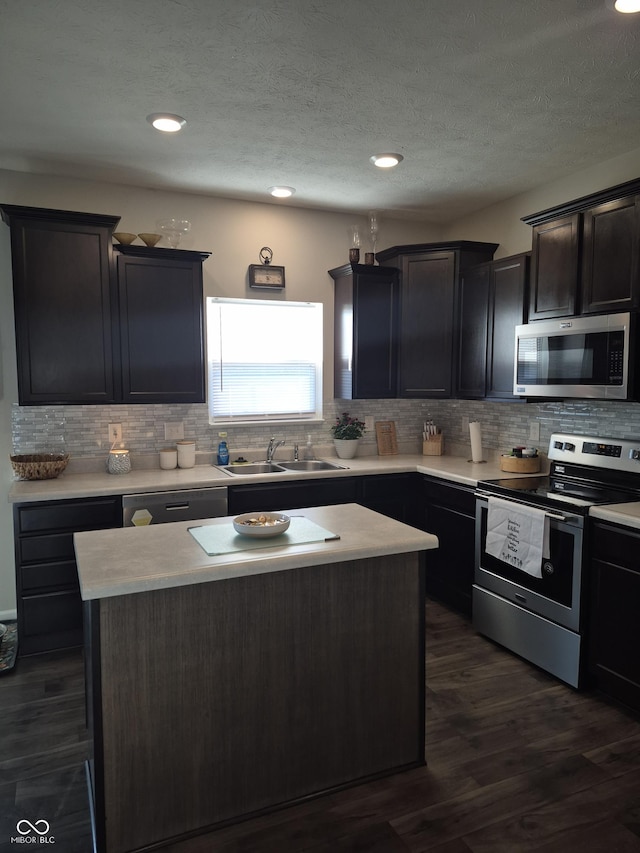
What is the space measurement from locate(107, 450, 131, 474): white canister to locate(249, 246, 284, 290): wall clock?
1.51 m

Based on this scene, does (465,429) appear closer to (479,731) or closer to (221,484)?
(221,484)

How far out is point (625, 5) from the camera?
1911 millimetres

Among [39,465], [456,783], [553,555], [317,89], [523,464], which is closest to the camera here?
[456,783]

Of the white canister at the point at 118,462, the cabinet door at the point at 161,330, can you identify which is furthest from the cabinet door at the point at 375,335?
the white canister at the point at 118,462

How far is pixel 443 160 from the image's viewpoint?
335cm

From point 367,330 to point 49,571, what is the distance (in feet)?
8.64

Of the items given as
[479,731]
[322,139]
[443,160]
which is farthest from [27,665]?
[443,160]

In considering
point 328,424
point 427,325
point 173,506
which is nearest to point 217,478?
point 173,506

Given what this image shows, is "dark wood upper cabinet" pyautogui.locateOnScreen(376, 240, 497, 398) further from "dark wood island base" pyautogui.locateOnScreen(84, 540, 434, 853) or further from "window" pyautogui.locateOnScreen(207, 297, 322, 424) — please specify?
"dark wood island base" pyautogui.locateOnScreen(84, 540, 434, 853)

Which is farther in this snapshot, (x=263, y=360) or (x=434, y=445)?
(x=434, y=445)

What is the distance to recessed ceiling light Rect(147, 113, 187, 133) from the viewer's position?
2.75m

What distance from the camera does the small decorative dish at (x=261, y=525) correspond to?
2113 millimetres

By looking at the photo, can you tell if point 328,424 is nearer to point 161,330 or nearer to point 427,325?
point 427,325

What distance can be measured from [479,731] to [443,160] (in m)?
2.98
